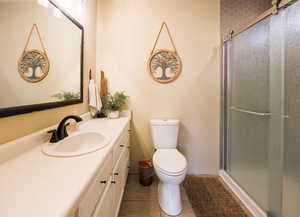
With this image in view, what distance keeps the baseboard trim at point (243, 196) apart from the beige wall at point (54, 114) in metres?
1.91

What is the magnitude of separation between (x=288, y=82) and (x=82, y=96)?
6.05 feet

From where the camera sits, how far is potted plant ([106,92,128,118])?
6.79 ft

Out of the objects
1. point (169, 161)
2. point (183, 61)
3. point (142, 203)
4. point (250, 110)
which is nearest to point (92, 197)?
point (169, 161)

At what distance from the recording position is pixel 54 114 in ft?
4.35

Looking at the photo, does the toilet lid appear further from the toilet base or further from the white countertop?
the white countertop

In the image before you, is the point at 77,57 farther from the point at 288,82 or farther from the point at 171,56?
the point at 288,82

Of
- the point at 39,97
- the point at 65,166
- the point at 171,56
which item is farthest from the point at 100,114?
the point at 65,166

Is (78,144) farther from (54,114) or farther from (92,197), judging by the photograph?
(92,197)

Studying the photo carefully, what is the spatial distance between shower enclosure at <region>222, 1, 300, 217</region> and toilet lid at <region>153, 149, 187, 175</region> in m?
0.73

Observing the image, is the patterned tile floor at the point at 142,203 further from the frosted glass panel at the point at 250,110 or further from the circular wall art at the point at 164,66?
the circular wall art at the point at 164,66

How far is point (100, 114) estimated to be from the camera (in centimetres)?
212

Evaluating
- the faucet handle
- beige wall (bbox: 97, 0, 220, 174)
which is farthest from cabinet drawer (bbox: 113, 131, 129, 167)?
beige wall (bbox: 97, 0, 220, 174)

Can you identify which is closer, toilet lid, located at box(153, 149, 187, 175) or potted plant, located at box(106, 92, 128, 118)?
toilet lid, located at box(153, 149, 187, 175)

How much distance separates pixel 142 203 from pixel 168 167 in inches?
21.2
